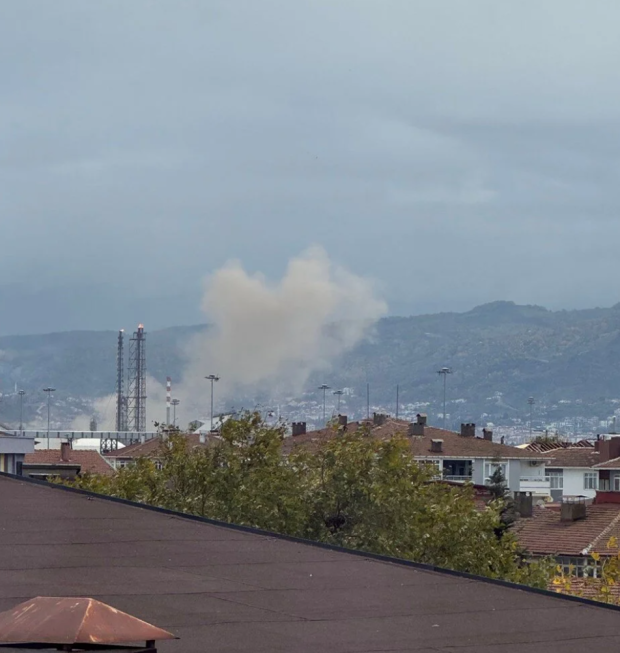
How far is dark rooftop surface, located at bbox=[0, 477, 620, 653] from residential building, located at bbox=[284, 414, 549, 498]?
82.3 m

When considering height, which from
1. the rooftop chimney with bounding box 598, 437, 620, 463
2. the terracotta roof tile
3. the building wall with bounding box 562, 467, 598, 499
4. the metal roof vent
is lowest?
the building wall with bounding box 562, 467, 598, 499

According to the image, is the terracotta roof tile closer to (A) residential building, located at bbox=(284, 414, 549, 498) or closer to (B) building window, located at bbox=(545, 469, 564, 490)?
(B) building window, located at bbox=(545, 469, 564, 490)

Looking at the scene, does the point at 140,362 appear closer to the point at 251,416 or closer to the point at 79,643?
the point at 251,416

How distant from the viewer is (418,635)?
836 cm

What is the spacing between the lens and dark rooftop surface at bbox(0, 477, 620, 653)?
26.9ft

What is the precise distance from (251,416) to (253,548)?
29811mm

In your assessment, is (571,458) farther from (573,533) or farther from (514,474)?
(573,533)

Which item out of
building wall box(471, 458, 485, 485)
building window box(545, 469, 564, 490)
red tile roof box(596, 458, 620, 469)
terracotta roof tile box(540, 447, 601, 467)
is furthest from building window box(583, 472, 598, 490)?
red tile roof box(596, 458, 620, 469)

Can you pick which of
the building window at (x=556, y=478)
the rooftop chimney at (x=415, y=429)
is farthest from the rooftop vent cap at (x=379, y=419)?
the building window at (x=556, y=478)

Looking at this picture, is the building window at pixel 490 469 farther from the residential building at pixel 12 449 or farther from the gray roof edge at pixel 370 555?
the gray roof edge at pixel 370 555

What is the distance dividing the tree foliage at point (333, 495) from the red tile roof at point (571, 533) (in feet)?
24.3

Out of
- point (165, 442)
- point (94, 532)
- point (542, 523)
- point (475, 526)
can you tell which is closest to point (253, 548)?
point (94, 532)

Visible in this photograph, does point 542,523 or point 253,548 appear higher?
point 253,548

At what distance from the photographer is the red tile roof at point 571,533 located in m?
48.9
